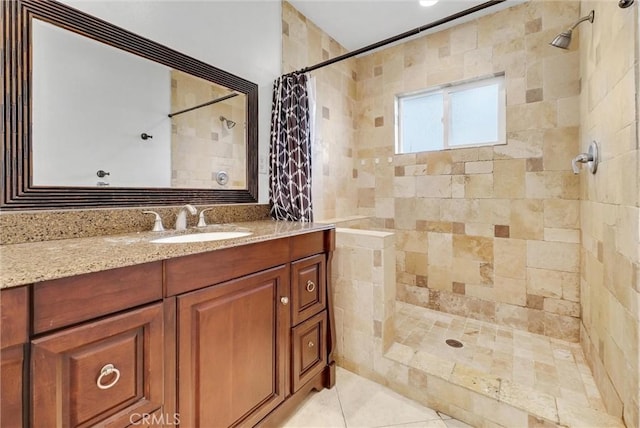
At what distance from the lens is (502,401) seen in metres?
1.35

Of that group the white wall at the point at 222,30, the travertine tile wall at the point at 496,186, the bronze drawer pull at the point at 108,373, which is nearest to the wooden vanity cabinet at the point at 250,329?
the bronze drawer pull at the point at 108,373

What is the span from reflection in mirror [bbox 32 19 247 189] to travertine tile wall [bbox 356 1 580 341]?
172 centimetres

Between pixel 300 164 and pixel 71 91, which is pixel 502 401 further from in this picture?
pixel 71 91

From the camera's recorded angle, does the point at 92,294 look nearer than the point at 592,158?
Yes

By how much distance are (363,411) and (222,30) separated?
2.41 metres

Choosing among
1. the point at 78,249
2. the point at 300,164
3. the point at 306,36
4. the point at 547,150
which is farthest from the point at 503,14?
the point at 78,249

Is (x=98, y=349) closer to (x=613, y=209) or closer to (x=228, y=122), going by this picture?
(x=228, y=122)

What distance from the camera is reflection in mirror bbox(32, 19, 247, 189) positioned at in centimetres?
115

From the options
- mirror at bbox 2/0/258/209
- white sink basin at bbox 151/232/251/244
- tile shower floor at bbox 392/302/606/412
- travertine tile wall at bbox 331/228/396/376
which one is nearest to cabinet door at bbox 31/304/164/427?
white sink basin at bbox 151/232/251/244

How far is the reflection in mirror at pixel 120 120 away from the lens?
1.15 metres

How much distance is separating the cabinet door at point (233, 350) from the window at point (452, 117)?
209 centimetres

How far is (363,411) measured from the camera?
4.95 feet

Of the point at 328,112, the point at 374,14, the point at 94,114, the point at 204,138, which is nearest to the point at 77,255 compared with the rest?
the point at 94,114

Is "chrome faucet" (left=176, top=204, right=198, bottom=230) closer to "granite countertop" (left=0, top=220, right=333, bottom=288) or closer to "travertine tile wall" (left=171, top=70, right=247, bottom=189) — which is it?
"travertine tile wall" (left=171, top=70, right=247, bottom=189)
